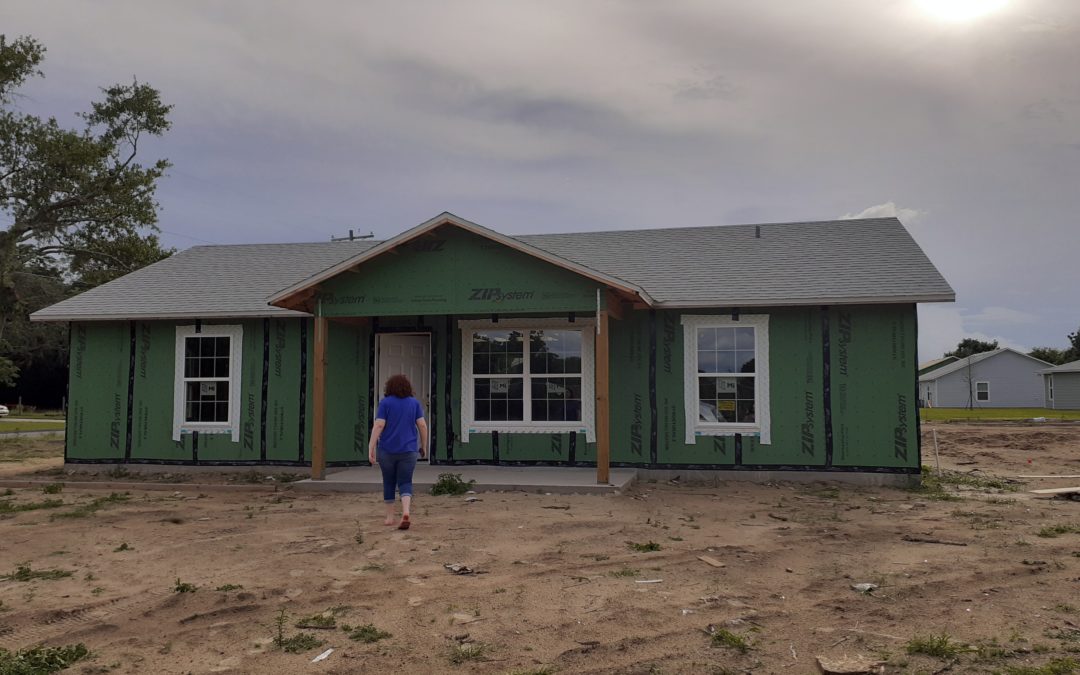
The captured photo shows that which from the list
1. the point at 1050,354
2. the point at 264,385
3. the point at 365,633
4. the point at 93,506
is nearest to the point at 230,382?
the point at 264,385

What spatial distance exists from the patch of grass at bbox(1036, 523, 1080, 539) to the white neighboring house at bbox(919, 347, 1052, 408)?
48315 millimetres

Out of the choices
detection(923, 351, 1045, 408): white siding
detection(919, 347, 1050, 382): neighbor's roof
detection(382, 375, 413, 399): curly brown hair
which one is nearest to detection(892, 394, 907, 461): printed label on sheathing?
detection(382, 375, 413, 399): curly brown hair

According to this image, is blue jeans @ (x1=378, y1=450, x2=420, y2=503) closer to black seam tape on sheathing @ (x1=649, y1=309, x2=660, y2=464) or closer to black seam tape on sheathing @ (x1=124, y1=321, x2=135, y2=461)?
black seam tape on sheathing @ (x1=649, y1=309, x2=660, y2=464)

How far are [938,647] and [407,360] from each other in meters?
10.7

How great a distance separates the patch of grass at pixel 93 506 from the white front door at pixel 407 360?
4.22 meters

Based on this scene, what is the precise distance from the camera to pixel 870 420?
474 inches

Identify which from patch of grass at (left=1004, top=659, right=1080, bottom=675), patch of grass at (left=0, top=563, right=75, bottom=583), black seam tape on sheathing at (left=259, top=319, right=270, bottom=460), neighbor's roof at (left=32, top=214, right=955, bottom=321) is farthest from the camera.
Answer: black seam tape on sheathing at (left=259, top=319, right=270, bottom=460)

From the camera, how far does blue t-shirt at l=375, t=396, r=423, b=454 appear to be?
27.2ft

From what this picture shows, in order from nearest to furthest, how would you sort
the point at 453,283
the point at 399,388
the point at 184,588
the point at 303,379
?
the point at 184,588, the point at 399,388, the point at 453,283, the point at 303,379

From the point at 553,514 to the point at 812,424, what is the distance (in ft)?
17.0

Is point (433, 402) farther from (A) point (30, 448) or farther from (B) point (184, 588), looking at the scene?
(A) point (30, 448)

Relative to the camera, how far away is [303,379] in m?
13.7

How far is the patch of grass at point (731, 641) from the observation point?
4.71 m

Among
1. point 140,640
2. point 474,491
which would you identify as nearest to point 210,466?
point 474,491
